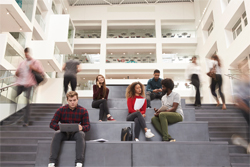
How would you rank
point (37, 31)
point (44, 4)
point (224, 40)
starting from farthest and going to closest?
1. point (44, 4)
2. point (37, 31)
3. point (224, 40)

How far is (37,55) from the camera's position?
437 inches

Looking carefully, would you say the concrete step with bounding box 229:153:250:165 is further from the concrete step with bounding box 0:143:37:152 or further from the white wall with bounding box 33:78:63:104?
the white wall with bounding box 33:78:63:104

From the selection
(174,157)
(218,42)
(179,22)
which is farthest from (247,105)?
(179,22)

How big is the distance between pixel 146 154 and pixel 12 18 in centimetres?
754

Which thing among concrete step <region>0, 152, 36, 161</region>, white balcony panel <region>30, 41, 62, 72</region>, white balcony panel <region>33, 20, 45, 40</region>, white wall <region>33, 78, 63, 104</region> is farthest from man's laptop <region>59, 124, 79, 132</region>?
white balcony panel <region>33, 20, 45, 40</region>

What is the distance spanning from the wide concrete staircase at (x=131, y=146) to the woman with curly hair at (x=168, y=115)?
0.15 m

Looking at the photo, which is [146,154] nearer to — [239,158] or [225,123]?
[239,158]

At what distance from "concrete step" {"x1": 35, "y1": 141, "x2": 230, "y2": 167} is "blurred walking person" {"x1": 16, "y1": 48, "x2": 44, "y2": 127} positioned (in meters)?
2.09

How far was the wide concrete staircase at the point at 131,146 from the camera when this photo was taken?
3105 millimetres

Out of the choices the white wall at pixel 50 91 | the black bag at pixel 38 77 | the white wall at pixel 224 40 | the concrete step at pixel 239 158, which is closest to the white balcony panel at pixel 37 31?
the white wall at pixel 50 91

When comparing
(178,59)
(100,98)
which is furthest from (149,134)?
(178,59)

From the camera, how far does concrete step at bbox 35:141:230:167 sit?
10.1ft

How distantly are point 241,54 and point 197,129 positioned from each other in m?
7.19

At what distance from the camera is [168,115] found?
12.7ft
